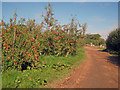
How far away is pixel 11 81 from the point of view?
12.7 ft

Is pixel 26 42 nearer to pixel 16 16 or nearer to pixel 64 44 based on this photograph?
pixel 16 16

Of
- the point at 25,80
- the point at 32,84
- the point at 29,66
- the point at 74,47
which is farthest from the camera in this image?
the point at 74,47

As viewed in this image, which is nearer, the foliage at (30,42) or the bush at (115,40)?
the foliage at (30,42)

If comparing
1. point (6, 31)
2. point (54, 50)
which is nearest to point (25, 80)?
point (6, 31)

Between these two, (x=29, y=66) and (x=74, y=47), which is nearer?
(x=29, y=66)

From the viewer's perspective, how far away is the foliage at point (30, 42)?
493cm

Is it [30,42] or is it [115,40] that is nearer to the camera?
[30,42]

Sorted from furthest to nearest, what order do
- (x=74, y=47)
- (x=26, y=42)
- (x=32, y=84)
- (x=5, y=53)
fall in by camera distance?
1. (x=74, y=47)
2. (x=26, y=42)
3. (x=5, y=53)
4. (x=32, y=84)

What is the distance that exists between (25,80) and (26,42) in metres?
1.86

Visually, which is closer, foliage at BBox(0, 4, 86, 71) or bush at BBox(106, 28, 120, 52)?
foliage at BBox(0, 4, 86, 71)

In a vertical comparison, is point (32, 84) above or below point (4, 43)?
below

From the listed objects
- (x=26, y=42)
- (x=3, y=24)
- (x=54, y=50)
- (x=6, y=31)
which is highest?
(x=3, y=24)

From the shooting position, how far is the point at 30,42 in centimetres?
527

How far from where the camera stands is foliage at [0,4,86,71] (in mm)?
4934
